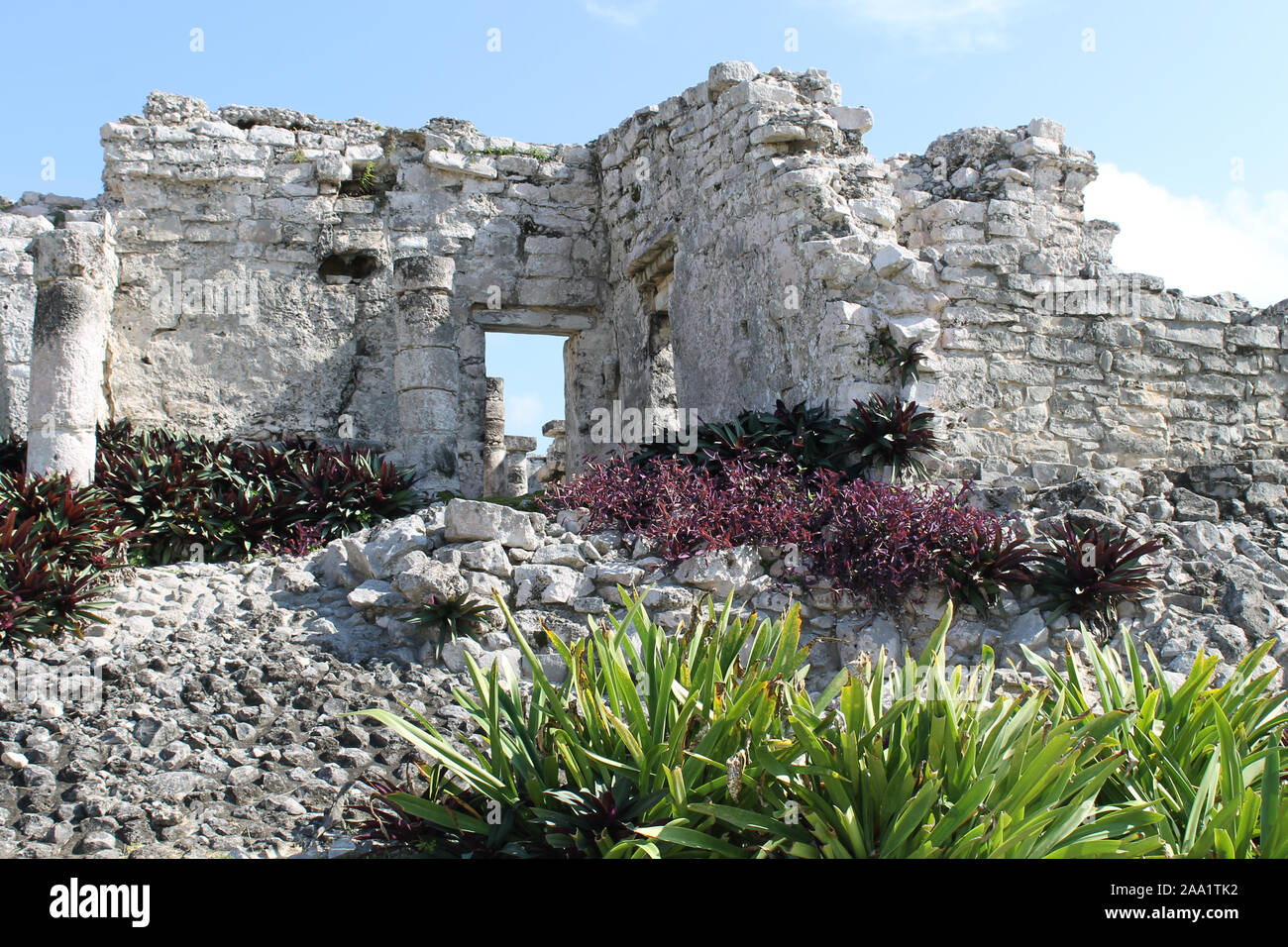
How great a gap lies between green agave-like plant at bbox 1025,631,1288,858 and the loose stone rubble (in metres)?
1.19

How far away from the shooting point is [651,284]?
35.0ft

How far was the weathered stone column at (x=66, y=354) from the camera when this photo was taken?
27.1 feet

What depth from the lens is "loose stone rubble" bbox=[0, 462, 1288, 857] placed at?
454 cm

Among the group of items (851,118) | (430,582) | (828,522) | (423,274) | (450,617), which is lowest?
(450,617)

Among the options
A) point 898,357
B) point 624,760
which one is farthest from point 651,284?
point 624,760

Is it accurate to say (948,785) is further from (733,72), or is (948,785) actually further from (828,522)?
(733,72)

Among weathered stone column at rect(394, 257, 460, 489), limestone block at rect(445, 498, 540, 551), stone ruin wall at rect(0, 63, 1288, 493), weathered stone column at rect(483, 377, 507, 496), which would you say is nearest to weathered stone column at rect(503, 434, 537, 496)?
weathered stone column at rect(483, 377, 507, 496)

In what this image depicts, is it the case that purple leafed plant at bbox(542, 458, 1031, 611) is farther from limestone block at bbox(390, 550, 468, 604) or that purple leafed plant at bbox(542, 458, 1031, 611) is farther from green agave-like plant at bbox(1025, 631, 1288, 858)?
green agave-like plant at bbox(1025, 631, 1288, 858)

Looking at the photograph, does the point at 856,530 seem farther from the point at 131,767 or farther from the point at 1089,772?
the point at 131,767

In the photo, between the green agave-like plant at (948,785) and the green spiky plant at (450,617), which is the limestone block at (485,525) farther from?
the green agave-like plant at (948,785)

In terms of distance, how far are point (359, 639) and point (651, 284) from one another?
223 inches

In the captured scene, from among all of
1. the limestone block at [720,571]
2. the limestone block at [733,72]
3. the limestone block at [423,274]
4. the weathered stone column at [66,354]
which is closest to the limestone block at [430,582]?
the limestone block at [720,571]

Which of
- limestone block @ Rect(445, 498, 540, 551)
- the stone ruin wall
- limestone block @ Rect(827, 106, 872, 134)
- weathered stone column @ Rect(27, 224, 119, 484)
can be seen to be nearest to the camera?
limestone block @ Rect(445, 498, 540, 551)

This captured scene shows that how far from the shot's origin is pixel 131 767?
15.6ft
